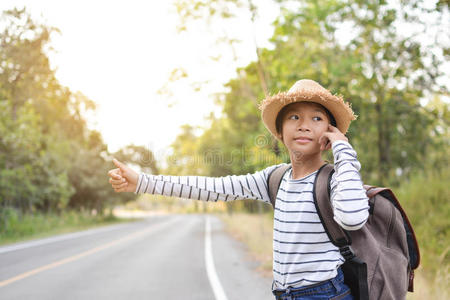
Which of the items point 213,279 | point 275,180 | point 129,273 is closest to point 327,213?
point 275,180

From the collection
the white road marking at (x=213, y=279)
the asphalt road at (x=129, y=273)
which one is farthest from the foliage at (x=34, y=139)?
the white road marking at (x=213, y=279)

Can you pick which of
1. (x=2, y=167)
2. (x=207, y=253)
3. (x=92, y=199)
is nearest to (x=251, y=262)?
(x=207, y=253)

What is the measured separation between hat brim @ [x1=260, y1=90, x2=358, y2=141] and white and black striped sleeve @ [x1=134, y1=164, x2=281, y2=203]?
15.1 inches

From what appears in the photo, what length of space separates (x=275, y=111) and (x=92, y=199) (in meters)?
34.1

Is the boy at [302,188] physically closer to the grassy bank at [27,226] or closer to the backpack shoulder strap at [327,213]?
the backpack shoulder strap at [327,213]

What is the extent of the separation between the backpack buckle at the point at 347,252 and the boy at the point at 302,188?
5 cm

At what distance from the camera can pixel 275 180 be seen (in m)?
2.39

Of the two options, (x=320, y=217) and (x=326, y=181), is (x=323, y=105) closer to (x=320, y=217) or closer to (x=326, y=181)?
(x=326, y=181)

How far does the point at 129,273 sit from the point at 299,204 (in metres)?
7.31

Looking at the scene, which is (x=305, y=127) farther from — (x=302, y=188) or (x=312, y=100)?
(x=302, y=188)

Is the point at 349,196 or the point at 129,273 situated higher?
the point at 349,196

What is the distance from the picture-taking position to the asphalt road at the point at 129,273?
671cm

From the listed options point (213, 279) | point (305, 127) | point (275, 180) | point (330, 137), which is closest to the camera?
point (330, 137)

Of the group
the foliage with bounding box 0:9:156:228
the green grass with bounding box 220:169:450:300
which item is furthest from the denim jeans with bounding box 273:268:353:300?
the foliage with bounding box 0:9:156:228
